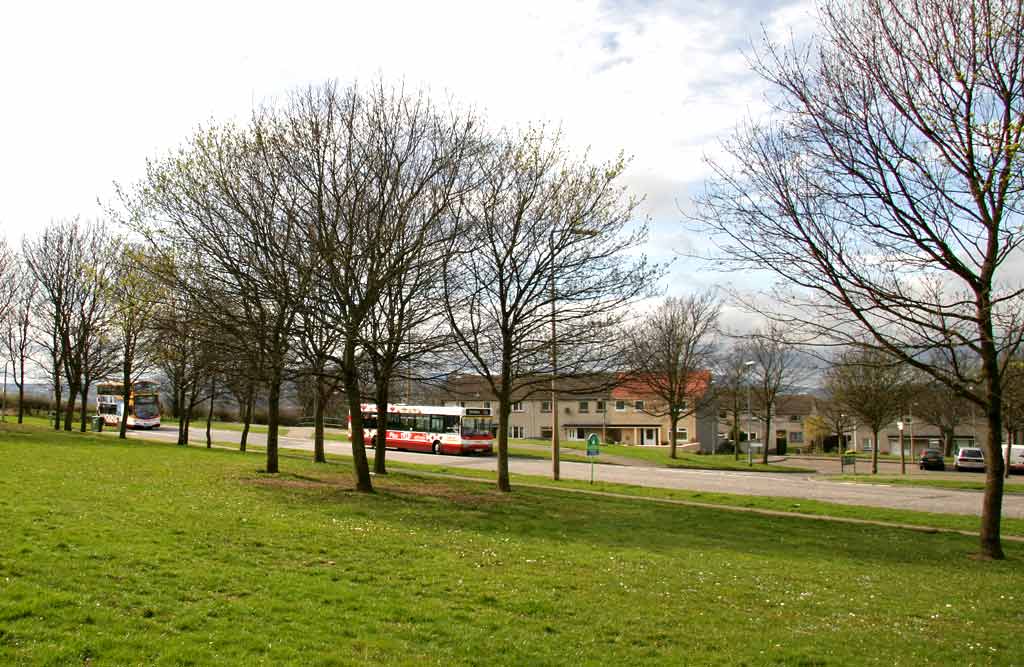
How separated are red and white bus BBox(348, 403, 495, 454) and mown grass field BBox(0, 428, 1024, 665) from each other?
3145cm

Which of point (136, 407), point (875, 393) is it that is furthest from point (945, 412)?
point (136, 407)

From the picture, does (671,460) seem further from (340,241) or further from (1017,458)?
(340,241)

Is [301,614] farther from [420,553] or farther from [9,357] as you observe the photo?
[9,357]

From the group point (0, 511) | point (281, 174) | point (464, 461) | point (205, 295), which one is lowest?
point (464, 461)

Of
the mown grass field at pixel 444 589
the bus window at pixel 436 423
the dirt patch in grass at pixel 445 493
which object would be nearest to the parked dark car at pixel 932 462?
the bus window at pixel 436 423

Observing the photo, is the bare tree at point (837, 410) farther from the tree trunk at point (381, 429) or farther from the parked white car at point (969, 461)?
the tree trunk at point (381, 429)

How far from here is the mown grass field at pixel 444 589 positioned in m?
6.12

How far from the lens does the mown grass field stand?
6125 mm

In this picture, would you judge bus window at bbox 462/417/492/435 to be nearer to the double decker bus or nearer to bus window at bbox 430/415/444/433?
bus window at bbox 430/415/444/433

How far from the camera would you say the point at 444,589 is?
8289 mm

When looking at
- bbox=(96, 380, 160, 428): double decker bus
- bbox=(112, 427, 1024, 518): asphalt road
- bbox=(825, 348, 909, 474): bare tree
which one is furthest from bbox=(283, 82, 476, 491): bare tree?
bbox=(96, 380, 160, 428): double decker bus

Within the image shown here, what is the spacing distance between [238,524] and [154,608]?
495 cm

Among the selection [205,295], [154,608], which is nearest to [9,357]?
[205,295]

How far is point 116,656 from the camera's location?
5348mm
